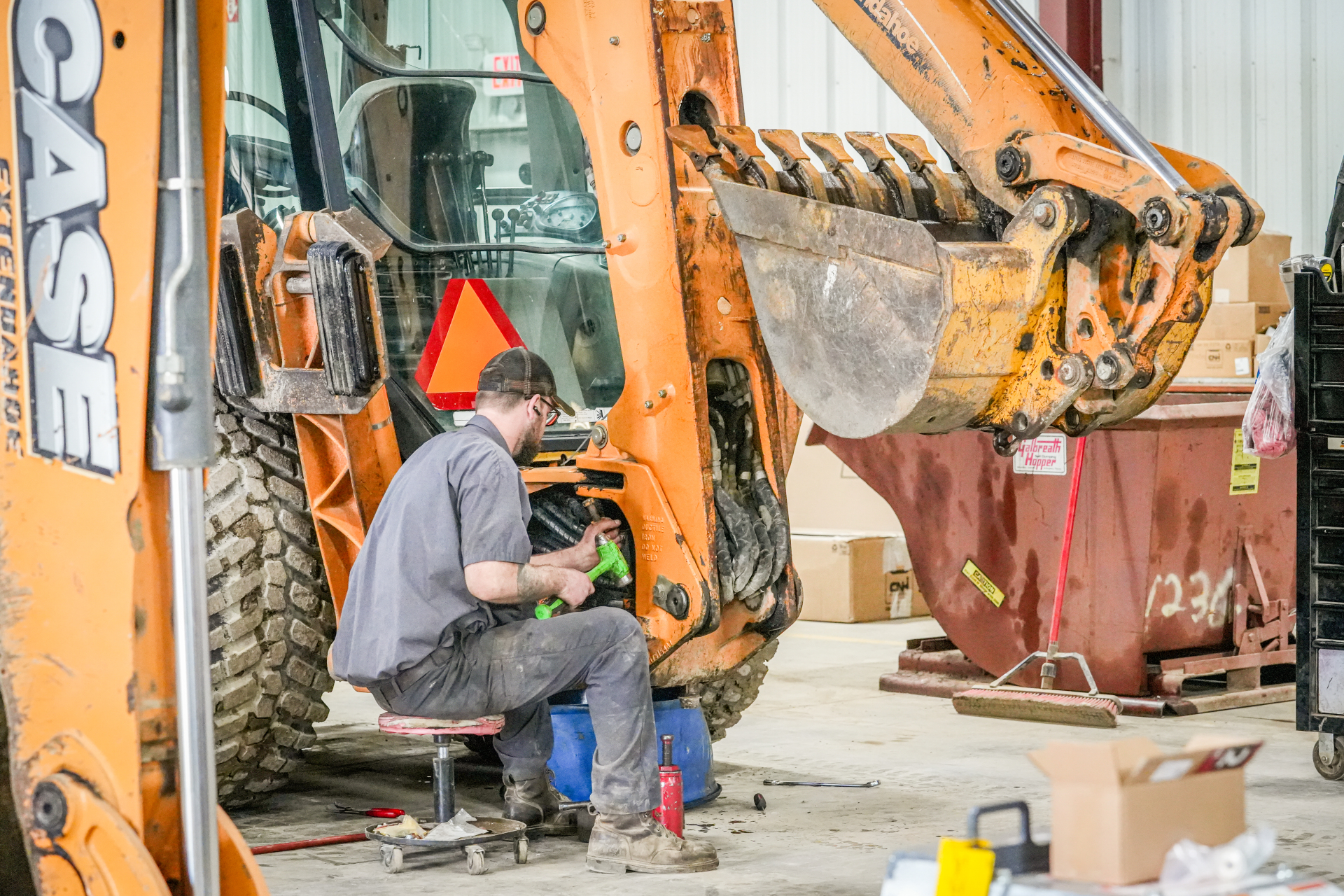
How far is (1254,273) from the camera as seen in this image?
971cm

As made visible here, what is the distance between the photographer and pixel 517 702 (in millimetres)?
4738

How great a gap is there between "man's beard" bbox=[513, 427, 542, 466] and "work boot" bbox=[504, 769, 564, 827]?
0.94 meters

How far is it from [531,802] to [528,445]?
1044mm

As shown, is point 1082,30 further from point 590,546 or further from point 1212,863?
point 1212,863

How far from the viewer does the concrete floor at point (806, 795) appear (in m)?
4.62

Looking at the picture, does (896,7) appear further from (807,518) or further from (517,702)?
(807,518)

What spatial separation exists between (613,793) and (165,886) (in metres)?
1.92

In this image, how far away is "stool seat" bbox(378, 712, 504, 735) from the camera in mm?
4711

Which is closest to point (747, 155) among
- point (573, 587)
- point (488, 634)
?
point (573, 587)

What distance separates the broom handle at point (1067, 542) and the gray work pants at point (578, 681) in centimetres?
309

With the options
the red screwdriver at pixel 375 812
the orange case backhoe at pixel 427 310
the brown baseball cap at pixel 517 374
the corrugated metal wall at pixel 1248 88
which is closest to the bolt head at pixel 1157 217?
the orange case backhoe at pixel 427 310

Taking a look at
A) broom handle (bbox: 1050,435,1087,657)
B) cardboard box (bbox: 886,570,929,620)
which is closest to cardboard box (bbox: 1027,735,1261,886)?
broom handle (bbox: 1050,435,1087,657)

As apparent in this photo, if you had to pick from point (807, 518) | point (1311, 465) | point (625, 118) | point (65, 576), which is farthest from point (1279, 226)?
point (65, 576)

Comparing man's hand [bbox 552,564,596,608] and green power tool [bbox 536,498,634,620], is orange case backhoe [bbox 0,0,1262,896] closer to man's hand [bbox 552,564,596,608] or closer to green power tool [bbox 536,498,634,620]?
green power tool [bbox 536,498,634,620]
